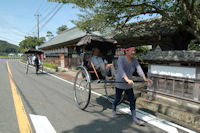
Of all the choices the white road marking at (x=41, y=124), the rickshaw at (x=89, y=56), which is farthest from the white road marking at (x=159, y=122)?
the white road marking at (x=41, y=124)

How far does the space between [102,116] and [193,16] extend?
4.72m

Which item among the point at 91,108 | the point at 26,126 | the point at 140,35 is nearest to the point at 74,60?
the point at 140,35

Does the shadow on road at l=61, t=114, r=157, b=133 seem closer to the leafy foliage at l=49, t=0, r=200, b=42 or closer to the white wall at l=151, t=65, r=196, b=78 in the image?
the white wall at l=151, t=65, r=196, b=78

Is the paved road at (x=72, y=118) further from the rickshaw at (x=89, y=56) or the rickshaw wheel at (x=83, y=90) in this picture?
the rickshaw at (x=89, y=56)

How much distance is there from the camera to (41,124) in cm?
319

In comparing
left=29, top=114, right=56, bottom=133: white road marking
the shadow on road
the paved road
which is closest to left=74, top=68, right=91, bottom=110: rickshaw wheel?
the paved road

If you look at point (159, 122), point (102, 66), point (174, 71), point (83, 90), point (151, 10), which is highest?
point (151, 10)

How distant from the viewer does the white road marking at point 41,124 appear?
2.95 meters

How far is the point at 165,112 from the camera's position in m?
4.21

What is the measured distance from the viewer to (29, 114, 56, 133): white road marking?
9.68 ft

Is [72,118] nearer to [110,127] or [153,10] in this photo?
[110,127]

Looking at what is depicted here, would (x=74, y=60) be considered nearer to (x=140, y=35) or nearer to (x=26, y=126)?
(x=140, y=35)

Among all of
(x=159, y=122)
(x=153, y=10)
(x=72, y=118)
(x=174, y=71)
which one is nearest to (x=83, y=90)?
(x=72, y=118)

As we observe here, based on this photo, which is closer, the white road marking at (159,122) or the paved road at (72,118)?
the paved road at (72,118)
